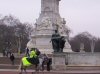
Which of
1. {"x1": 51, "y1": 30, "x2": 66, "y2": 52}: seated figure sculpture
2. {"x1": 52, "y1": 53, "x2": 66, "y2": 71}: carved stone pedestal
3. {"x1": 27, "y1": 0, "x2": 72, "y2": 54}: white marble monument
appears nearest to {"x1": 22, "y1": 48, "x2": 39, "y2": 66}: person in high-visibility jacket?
{"x1": 52, "y1": 53, "x2": 66, "y2": 71}: carved stone pedestal

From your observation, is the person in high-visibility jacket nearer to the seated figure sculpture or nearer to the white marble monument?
the seated figure sculpture

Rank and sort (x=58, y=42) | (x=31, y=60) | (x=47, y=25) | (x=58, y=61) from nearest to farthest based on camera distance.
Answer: (x=31, y=60) < (x=58, y=61) < (x=58, y=42) < (x=47, y=25)

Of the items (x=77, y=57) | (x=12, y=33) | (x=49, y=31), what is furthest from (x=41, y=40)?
(x=12, y=33)

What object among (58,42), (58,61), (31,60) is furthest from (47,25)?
(31,60)

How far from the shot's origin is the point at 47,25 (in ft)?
270

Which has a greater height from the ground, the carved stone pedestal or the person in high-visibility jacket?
the person in high-visibility jacket

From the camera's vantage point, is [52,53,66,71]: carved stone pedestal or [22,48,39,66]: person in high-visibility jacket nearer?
[22,48,39,66]: person in high-visibility jacket

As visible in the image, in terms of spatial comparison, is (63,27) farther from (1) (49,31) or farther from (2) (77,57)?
(2) (77,57)

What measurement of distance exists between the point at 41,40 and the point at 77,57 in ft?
76.2

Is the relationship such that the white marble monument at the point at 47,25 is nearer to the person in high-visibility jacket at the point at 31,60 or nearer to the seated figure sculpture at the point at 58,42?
the seated figure sculpture at the point at 58,42

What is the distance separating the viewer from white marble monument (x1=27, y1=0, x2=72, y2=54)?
3185 inches

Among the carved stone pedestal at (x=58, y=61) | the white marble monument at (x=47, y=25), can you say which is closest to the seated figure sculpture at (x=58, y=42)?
the carved stone pedestal at (x=58, y=61)

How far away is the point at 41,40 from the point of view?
81.2m

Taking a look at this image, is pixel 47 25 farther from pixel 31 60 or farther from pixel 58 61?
pixel 31 60
